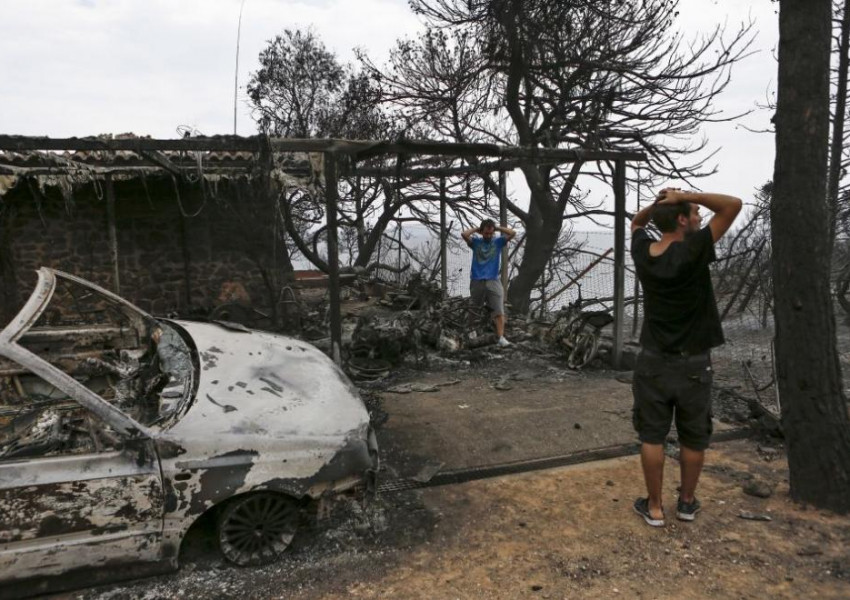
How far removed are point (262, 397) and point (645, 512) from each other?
8.59 feet

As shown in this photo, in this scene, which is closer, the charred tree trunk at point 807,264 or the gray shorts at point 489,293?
the charred tree trunk at point 807,264

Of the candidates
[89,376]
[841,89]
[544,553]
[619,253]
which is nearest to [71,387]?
[89,376]

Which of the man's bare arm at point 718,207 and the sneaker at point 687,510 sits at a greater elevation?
the man's bare arm at point 718,207

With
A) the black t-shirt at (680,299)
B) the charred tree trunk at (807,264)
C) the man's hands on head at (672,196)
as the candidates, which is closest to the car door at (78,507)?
the black t-shirt at (680,299)

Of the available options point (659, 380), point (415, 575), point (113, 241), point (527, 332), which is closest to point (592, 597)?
point (415, 575)

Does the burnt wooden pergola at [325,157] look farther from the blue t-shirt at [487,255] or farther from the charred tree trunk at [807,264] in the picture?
the charred tree trunk at [807,264]

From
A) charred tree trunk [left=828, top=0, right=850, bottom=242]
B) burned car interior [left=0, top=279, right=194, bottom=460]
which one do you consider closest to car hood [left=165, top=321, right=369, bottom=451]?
burned car interior [left=0, top=279, right=194, bottom=460]

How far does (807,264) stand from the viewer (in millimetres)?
3584

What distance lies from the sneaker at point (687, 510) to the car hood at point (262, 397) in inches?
84.8

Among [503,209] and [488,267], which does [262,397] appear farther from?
[503,209]

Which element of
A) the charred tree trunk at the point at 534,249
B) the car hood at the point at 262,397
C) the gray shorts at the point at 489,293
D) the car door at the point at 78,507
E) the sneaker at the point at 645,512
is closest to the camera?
the car door at the point at 78,507

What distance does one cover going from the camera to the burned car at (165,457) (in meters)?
2.74

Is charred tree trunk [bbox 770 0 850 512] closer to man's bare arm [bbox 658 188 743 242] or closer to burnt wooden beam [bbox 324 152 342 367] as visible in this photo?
man's bare arm [bbox 658 188 743 242]

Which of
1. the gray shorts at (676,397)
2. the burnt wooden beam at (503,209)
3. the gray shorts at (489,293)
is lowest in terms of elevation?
the gray shorts at (676,397)
